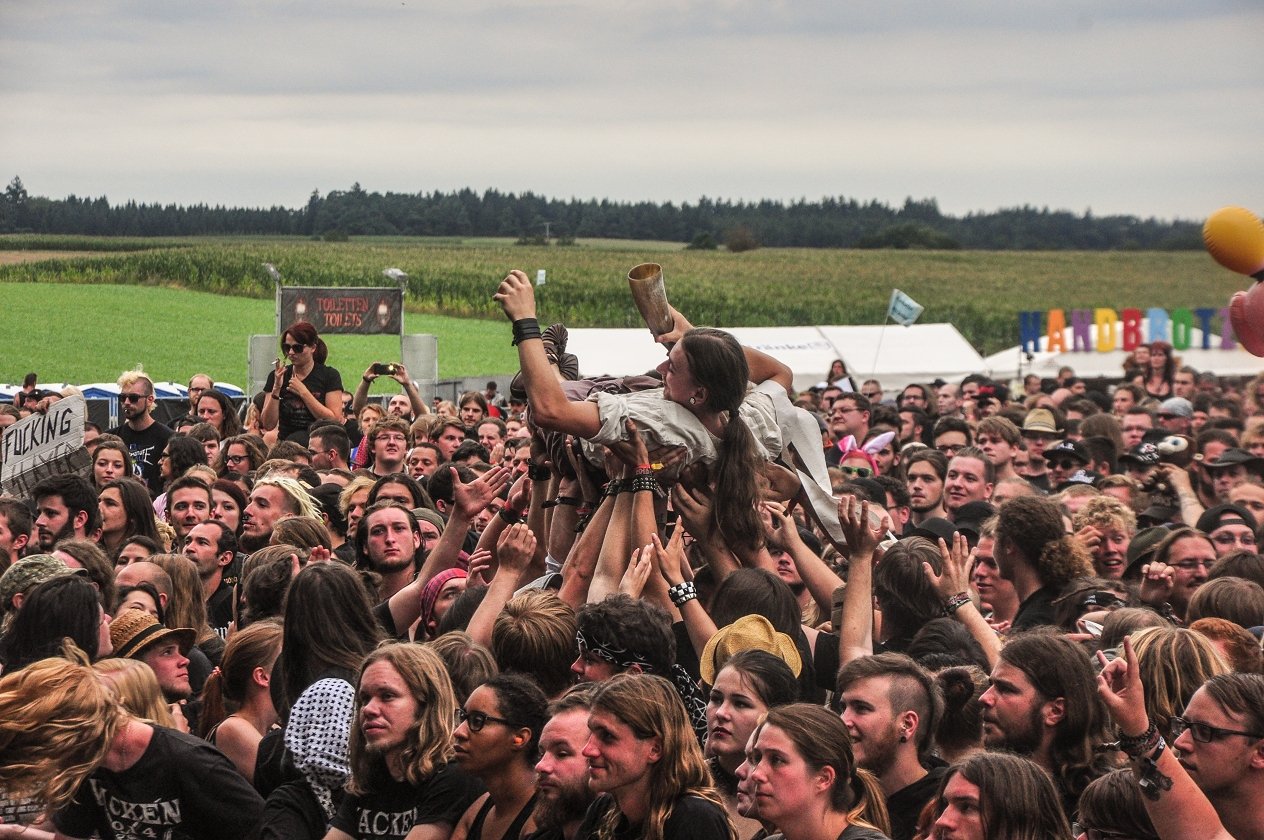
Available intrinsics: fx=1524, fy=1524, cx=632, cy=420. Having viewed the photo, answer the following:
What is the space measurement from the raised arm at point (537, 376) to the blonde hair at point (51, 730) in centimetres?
134

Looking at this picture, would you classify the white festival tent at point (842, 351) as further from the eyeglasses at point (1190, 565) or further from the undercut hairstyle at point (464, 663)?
the undercut hairstyle at point (464, 663)

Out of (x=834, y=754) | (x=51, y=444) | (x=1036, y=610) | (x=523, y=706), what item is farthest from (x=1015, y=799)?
(x=51, y=444)

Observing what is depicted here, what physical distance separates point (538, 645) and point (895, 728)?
103 cm

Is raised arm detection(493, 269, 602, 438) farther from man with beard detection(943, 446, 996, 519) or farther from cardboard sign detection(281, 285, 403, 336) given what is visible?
cardboard sign detection(281, 285, 403, 336)

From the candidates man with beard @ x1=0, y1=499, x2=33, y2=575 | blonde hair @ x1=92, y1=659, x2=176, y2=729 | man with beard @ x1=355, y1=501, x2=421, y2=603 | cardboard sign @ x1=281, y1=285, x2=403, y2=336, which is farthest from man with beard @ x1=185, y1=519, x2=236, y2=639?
cardboard sign @ x1=281, y1=285, x2=403, y2=336

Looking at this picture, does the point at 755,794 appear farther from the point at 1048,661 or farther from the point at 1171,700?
the point at 1171,700

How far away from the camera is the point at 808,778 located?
340 cm

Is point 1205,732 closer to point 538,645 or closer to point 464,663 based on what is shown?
point 538,645

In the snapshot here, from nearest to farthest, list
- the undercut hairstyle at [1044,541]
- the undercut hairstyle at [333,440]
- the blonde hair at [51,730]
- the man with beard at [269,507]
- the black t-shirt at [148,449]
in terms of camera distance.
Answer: the blonde hair at [51,730], the undercut hairstyle at [1044,541], the man with beard at [269,507], the undercut hairstyle at [333,440], the black t-shirt at [148,449]

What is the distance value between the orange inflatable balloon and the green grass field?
47.5 feet

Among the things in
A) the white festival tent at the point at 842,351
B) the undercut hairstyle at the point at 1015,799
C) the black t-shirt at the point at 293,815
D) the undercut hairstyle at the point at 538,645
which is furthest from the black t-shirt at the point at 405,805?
the white festival tent at the point at 842,351

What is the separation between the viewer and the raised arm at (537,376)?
13.6 feet

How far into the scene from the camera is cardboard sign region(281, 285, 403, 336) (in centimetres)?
1906

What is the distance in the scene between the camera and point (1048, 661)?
4016mm
